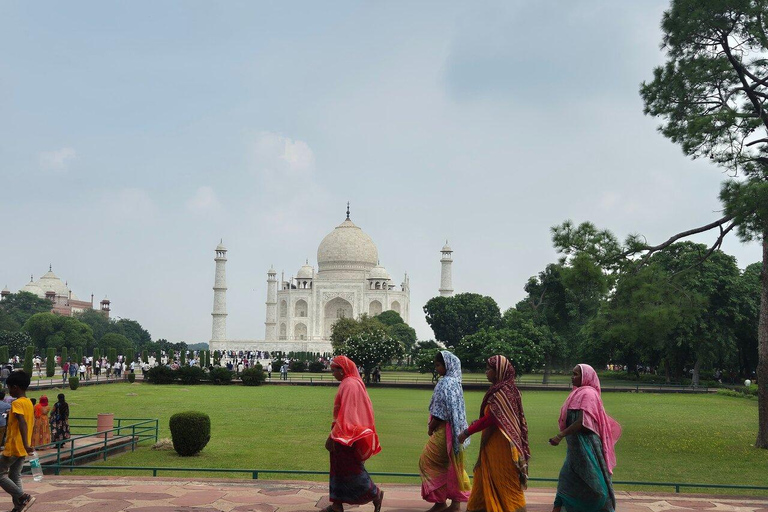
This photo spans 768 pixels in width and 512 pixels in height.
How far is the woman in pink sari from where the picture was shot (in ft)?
17.4

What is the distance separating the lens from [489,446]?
5449 millimetres

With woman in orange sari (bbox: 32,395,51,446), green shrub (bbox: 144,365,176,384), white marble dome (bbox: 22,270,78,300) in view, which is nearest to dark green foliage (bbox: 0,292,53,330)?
white marble dome (bbox: 22,270,78,300)

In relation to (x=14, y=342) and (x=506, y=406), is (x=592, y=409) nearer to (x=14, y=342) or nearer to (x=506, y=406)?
(x=506, y=406)

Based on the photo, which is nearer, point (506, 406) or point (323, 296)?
point (506, 406)

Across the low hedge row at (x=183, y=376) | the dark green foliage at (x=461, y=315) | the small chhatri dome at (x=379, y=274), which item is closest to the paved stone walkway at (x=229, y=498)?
the low hedge row at (x=183, y=376)

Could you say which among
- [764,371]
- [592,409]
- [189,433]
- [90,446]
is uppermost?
[764,371]

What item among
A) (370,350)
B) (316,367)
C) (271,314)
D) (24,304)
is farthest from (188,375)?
(24,304)

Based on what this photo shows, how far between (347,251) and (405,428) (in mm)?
51929

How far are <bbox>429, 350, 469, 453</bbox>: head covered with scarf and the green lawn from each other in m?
4.24

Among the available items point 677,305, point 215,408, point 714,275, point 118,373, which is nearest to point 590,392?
point 677,305

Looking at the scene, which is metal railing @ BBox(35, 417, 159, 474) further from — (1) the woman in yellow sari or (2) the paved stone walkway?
(1) the woman in yellow sari

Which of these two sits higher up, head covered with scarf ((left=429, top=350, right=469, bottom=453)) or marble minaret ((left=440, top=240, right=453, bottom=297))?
marble minaret ((left=440, top=240, right=453, bottom=297))

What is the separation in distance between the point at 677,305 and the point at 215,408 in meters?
10.5

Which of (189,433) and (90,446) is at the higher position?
(189,433)
